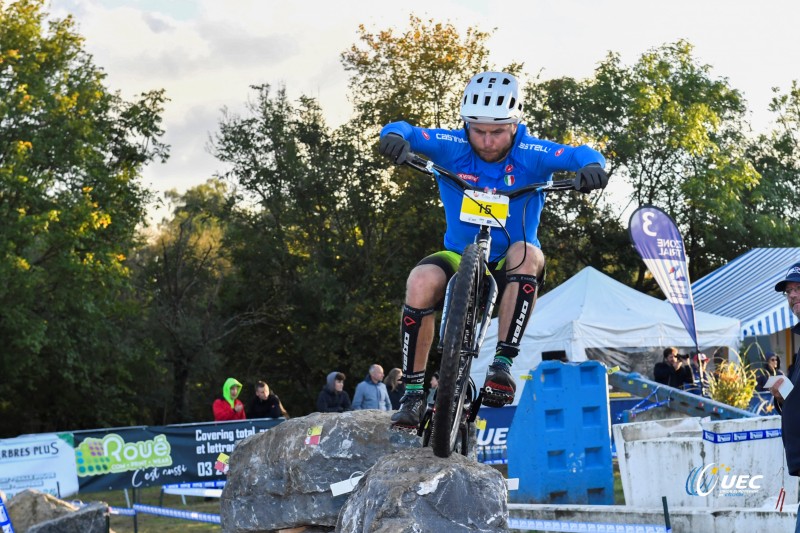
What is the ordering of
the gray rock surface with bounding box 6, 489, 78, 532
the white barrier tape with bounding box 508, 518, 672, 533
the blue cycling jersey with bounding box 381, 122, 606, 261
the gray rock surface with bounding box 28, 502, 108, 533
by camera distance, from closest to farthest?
the blue cycling jersey with bounding box 381, 122, 606, 261
the white barrier tape with bounding box 508, 518, 672, 533
the gray rock surface with bounding box 28, 502, 108, 533
the gray rock surface with bounding box 6, 489, 78, 532

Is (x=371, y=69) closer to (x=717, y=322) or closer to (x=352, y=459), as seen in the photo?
(x=717, y=322)

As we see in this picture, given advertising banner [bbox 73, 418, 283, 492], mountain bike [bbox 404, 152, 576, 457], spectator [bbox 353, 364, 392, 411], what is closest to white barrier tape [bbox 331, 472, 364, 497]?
mountain bike [bbox 404, 152, 576, 457]

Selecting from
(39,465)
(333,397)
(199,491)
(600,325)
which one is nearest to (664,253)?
(600,325)

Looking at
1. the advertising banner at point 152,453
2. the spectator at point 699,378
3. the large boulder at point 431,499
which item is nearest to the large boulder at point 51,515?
the advertising banner at point 152,453

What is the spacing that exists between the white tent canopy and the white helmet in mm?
13715

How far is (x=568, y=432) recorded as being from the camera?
1211cm

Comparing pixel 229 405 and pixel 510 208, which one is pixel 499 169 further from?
pixel 229 405

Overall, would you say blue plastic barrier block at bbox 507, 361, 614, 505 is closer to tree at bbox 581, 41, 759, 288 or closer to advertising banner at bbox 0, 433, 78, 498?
advertising banner at bbox 0, 433, 78, 498

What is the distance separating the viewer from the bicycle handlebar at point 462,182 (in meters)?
5.95

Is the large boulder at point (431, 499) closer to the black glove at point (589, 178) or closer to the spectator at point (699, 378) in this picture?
the black glove at point (589, 178)

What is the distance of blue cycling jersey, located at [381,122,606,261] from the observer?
616cm

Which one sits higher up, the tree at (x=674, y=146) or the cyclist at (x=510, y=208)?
the tree at (x=674, y=146)

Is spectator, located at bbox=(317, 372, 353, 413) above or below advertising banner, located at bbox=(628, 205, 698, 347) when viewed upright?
below

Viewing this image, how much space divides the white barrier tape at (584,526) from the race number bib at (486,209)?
117 inches
